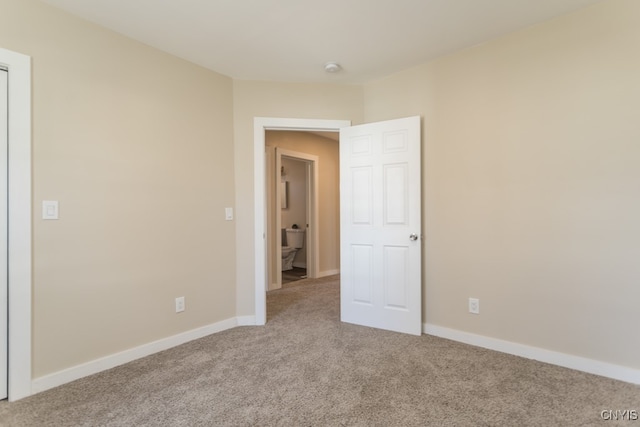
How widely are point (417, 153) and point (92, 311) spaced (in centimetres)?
279

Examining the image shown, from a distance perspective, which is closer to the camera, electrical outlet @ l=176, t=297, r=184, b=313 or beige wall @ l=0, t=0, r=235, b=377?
beige wall @ l=0, t=0, r=235, b=377

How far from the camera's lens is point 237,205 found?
3.24 metres

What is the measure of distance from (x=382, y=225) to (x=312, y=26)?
1.75 meters

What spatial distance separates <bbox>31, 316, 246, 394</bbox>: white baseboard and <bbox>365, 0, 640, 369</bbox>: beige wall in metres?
1.88

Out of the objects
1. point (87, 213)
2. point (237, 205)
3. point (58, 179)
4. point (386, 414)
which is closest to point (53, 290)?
point (87, 213)

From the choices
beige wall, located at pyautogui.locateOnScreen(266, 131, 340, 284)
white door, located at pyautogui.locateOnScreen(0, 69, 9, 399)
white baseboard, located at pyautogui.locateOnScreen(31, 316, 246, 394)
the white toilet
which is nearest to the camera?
white door, located at pyautogui.locateOnScreen(0, 69, 9, 399)

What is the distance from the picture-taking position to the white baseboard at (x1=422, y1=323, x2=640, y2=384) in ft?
6.76

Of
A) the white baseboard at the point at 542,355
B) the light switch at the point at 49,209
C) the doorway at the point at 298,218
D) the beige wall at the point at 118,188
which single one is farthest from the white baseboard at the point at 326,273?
the light switch at the point at 49,209

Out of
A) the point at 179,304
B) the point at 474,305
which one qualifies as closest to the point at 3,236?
the point at 179,304

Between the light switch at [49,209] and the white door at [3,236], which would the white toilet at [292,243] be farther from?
the white door at [3,236]

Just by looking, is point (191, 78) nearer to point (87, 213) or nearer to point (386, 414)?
point (87, 213)

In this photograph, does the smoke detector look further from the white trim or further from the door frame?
the white trim

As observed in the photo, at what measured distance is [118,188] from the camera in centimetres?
240

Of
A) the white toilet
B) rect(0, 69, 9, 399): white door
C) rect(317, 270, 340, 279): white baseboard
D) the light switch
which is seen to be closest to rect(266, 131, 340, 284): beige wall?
rect(317, 270, 340, 279): white baseboard
